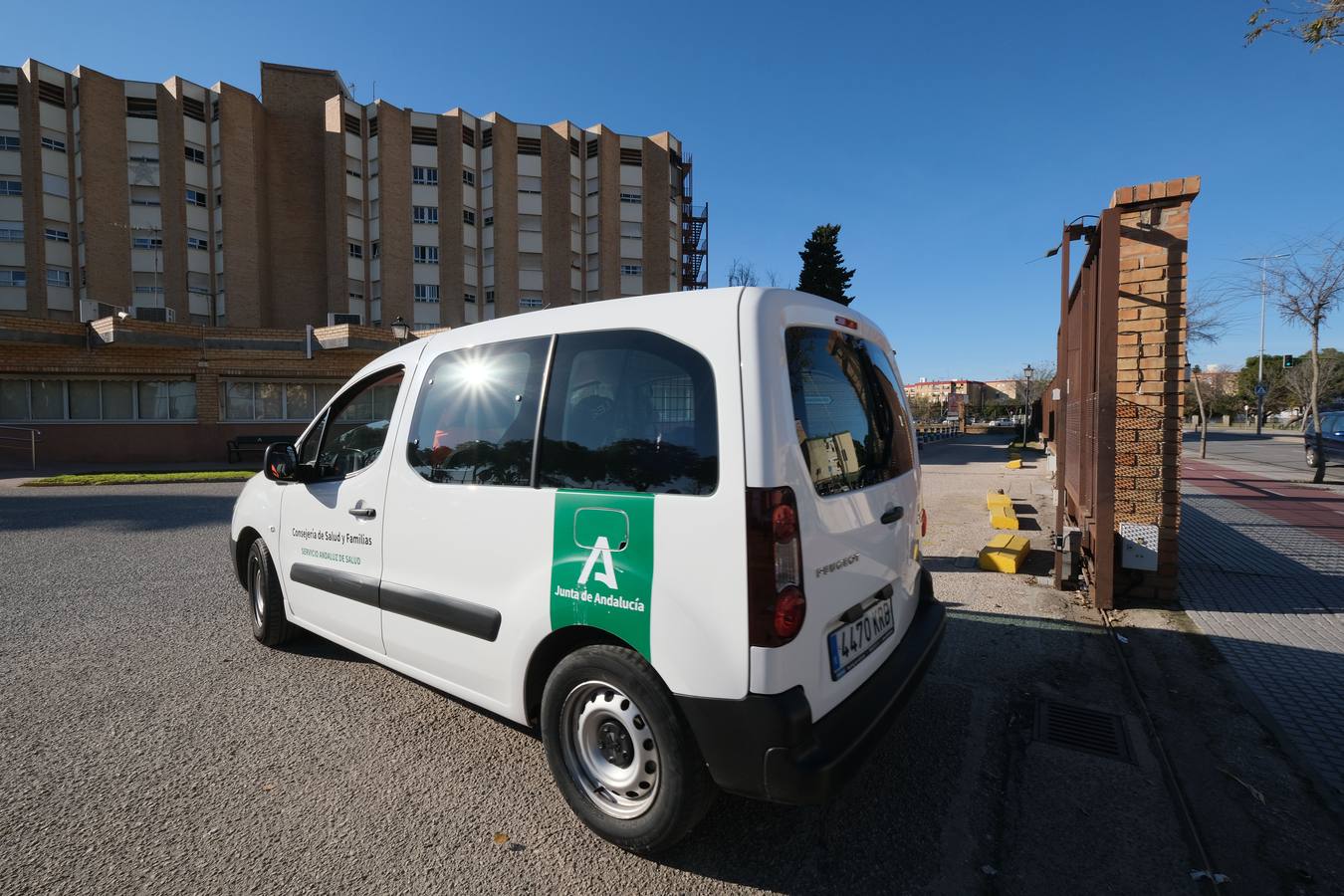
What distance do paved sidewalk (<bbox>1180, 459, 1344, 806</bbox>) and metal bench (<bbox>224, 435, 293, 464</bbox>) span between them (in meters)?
23.5

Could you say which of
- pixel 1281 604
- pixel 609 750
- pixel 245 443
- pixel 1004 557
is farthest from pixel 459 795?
pixel 245 443

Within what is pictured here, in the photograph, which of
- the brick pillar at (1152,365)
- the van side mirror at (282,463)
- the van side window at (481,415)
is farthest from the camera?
the brick pillar at (1152,365)

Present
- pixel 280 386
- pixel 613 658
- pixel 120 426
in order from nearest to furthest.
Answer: pixel 613 658 → pixel 120 426 → pixel 280 386

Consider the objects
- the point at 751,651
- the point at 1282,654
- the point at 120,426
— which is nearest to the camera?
the point at 751,651

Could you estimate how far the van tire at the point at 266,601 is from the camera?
163 inches

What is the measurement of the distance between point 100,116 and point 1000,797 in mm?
47406

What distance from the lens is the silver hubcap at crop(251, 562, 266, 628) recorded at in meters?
4.28

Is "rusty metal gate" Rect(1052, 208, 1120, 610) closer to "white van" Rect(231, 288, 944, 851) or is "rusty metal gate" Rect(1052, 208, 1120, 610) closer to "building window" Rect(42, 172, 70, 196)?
"white van" Rect(231, 288, 944, 851)

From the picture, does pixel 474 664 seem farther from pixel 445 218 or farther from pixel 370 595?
pixel 445 218

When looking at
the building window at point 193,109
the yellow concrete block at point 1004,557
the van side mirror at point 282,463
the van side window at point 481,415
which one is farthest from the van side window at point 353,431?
the building window at point 193,109

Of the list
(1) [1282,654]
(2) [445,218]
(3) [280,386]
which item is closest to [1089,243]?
(1) [1282,654]

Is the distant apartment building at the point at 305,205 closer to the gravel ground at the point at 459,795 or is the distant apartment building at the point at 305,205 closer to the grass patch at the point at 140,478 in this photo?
the grass patch at the point at 140,478

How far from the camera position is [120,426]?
2184 centimetres

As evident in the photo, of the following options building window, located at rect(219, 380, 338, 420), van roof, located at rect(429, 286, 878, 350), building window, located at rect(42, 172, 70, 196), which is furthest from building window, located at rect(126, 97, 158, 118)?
van roof, located at rect(429, 286, 878, 350)
